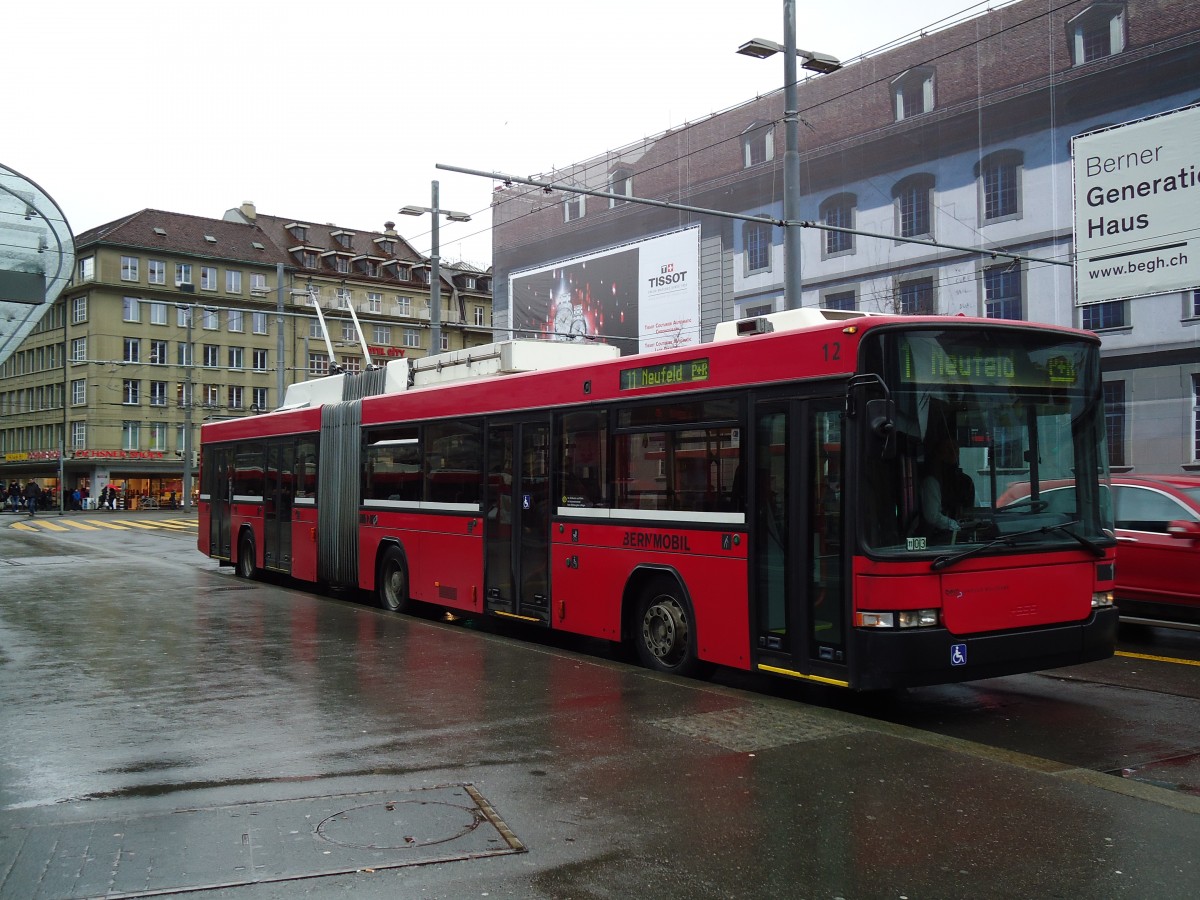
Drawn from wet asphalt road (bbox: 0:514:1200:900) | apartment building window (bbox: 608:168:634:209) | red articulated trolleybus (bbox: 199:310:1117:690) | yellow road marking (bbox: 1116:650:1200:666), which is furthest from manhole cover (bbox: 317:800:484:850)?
apartment building window (bbox: 608:168:634:209)

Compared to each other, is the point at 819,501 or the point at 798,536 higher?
the point at 819,501

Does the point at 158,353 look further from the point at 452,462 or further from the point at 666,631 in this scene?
the point at 666,631

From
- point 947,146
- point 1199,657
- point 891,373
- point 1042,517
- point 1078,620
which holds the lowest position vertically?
point 1199,657

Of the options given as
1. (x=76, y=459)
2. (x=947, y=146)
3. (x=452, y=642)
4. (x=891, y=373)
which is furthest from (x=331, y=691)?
(x=76, y=459)

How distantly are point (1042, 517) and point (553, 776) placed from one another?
12.8ft

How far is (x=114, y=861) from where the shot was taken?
4.70 m

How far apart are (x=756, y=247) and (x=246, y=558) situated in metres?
18.2

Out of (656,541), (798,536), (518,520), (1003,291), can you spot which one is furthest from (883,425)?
(1003,291)

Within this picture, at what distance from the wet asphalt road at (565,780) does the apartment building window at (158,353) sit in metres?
68.4

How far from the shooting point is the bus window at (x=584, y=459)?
33.6 feet

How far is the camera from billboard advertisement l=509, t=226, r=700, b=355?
3353 cm

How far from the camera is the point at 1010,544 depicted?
7.57 meters

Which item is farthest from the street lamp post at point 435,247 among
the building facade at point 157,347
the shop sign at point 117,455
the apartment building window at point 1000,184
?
the shop sign at point 117,455

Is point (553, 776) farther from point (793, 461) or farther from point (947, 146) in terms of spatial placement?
point (947, 146)
